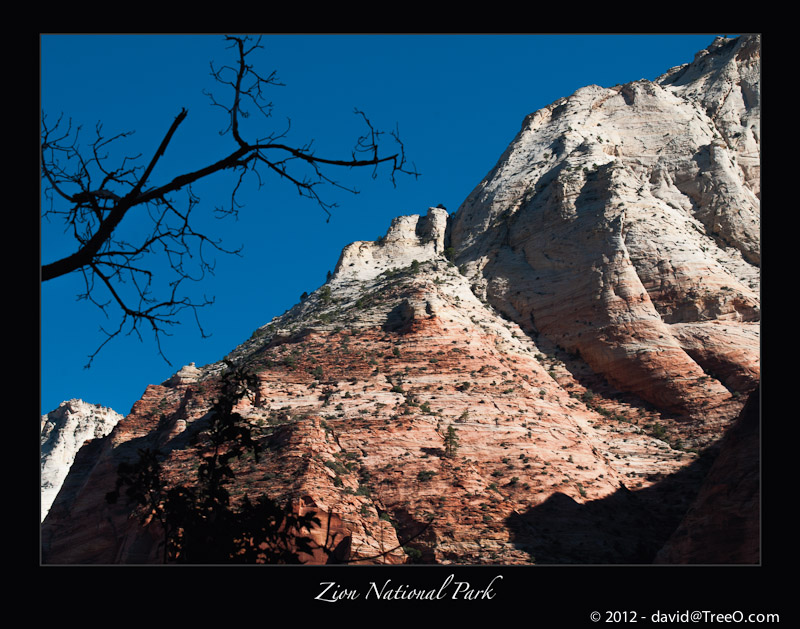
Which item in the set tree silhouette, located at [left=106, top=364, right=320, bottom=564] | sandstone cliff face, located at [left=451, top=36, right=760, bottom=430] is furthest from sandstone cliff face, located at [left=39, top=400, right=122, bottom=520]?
tree silhouette, located at [left=106, top=364, right=320, bottom=564]

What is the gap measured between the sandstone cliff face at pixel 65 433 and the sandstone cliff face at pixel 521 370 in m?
37.7

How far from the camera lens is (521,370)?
4603 cm

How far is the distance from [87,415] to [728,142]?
66.1 meters

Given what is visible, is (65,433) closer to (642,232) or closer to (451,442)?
(642,232)

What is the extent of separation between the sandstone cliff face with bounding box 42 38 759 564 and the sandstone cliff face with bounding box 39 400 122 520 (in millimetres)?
37652

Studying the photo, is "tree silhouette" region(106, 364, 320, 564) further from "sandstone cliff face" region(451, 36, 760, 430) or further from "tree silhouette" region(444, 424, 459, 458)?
"sandstone cliff face" region(451, 36, 760, 430)

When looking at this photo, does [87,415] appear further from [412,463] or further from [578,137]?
[412,463]

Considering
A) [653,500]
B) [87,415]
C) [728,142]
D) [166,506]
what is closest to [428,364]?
[653,500]

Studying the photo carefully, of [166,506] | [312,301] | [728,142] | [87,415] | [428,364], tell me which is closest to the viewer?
[166,506]

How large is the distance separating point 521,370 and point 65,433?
58.9 m

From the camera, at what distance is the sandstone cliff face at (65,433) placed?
285 ft

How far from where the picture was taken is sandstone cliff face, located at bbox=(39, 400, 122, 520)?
3418 inches

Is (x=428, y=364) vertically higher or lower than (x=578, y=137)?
lower

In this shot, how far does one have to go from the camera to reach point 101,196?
764 cm
